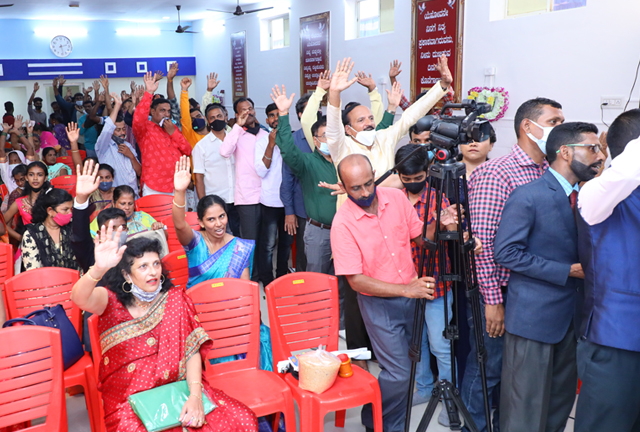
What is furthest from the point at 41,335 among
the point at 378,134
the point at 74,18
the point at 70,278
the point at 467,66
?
the point at 74,18

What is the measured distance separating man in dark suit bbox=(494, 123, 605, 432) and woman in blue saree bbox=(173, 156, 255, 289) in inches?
54.6

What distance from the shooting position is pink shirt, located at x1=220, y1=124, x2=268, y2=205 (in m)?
4.57

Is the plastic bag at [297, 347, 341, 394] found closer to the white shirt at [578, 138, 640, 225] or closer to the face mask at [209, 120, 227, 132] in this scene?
the white shirt at [578, 138, 640, 225]

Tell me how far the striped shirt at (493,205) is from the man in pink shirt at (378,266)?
33 cm

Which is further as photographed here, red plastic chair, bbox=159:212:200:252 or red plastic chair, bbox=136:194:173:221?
red plastic chair, bbox=136:194:173:221

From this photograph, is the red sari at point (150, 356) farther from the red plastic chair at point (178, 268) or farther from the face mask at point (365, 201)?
the red plastic chair at point (178, 268)

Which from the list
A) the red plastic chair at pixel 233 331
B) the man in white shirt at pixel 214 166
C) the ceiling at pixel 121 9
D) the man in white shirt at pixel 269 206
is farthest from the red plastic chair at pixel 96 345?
the ceiling at pixel 121 9

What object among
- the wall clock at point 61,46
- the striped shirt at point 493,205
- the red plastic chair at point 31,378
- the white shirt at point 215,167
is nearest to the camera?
the red plastic chair at point 31,378

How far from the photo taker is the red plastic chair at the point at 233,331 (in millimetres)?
2475

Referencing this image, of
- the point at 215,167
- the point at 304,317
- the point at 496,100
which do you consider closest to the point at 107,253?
the point at 304,317

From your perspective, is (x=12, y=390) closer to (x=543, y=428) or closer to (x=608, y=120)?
(x=543, y=428)

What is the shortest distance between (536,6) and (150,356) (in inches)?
167

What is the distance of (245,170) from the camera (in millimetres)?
4617

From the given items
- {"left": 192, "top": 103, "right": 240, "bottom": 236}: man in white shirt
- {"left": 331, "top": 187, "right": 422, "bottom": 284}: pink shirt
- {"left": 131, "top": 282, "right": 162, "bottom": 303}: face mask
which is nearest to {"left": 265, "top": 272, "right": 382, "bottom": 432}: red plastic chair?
{"left": 331, "top": 187, "right": 422, "bottom": 284}: pink shirt
